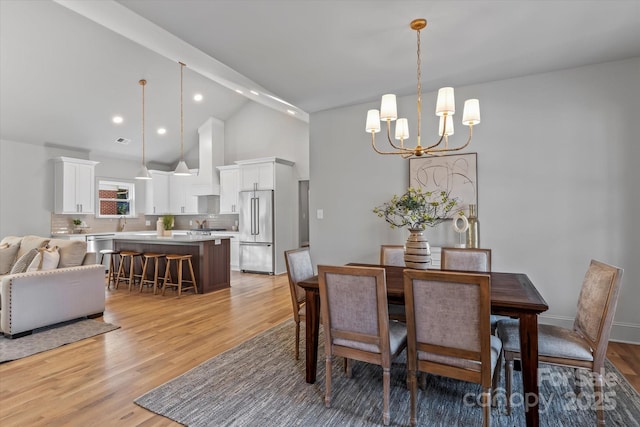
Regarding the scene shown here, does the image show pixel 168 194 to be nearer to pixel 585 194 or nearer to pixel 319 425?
pixel 319 425

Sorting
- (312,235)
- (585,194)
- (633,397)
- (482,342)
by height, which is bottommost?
(633,397)

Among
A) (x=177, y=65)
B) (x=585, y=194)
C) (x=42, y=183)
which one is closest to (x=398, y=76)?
(x=585, y=194)

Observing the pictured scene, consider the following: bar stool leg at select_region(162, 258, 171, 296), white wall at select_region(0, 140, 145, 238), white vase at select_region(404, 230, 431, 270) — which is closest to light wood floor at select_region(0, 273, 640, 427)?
bar stool leg at select_region(162, 258, 171, 296)

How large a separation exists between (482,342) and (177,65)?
636 centimetres

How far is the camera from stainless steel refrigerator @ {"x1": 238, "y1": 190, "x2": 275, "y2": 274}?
6.75 meters

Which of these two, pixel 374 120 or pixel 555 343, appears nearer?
pixel 555 343

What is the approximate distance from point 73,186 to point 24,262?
343 centimetres

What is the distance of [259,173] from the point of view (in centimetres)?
693

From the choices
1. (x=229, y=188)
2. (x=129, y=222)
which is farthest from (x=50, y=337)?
(x=129, y=222)

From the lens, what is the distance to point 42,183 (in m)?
6.39

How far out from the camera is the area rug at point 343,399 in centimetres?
200

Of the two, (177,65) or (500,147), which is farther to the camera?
(177,65)

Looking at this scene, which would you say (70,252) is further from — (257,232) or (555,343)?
(555,343)

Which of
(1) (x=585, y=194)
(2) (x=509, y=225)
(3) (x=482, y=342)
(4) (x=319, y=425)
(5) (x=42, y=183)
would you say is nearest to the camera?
(3) (x=482, y=342)
